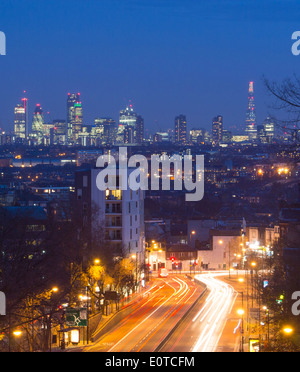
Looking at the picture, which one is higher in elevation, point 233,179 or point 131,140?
point 131,140

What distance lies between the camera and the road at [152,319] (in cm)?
1323

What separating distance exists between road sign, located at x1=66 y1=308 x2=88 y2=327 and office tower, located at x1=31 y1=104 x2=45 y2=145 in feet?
495

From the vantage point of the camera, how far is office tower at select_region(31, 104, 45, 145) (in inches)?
6506

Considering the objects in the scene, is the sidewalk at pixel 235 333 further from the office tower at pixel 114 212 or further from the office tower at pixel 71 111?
the office tower at pixel 71 111

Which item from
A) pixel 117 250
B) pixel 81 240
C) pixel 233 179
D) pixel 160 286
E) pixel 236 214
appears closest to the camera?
pixel 81 240

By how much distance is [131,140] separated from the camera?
490ft

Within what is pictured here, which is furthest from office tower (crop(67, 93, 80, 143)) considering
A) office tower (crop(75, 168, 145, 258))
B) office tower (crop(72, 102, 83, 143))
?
office tower (crop(75, 168, 145, 258))

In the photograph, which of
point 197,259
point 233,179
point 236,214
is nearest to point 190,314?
point 197,259

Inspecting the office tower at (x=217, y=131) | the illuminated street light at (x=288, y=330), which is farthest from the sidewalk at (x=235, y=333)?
the office tower at (x=217, y=131)

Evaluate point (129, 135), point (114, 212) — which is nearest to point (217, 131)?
point (129, 135)

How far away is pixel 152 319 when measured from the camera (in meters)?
A: 16.3

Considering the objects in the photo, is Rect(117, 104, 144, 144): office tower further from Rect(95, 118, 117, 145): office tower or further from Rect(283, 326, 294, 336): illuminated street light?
Rect(283, 326, 294, 336): illuminated street light

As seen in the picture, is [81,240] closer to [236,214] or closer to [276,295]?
[276,295]

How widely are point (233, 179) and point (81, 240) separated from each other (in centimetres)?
6514
